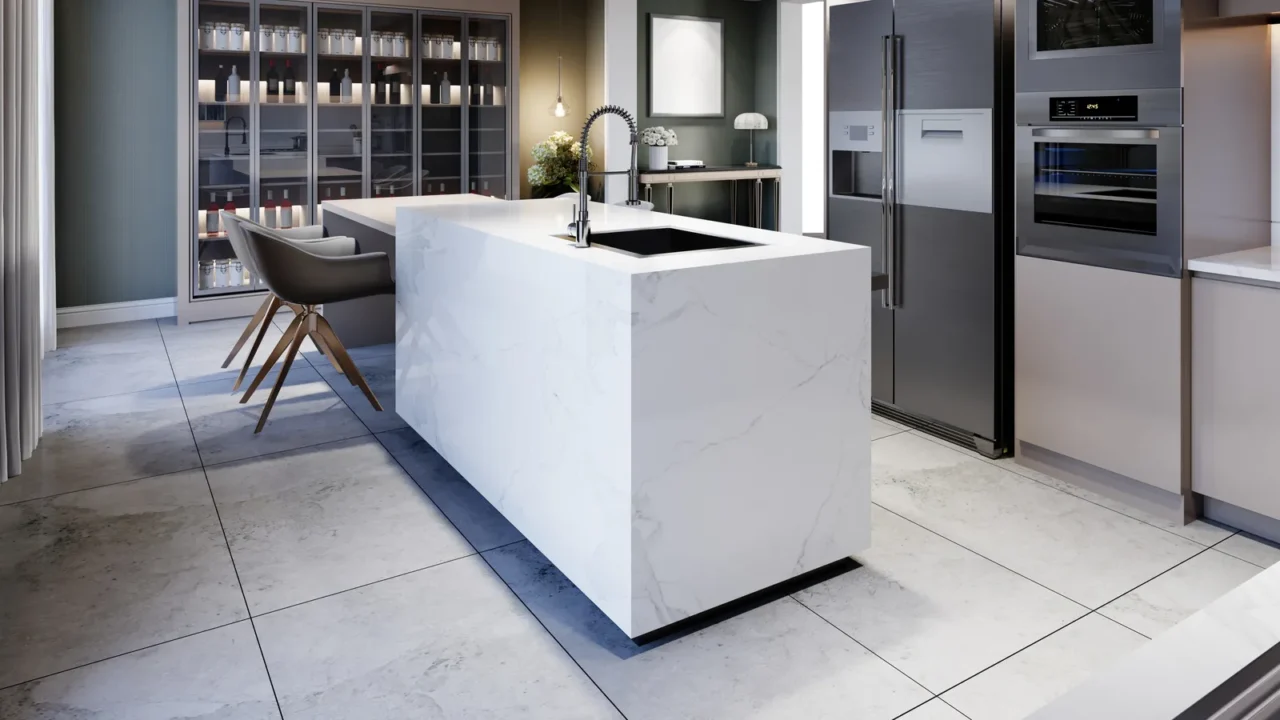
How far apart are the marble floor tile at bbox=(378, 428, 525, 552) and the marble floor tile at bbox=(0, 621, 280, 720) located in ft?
2.57

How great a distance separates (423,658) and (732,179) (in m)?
6.12

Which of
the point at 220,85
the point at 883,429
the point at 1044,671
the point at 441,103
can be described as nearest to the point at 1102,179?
the point at 883,429

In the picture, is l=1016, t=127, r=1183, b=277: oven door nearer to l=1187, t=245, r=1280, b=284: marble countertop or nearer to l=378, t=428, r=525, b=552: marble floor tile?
l=1187, t=245, r=1280, b=284: marble countertop

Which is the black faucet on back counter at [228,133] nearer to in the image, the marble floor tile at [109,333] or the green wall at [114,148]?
the green wall at [114,148]

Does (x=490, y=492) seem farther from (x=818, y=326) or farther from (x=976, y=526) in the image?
(x=976, y=526)

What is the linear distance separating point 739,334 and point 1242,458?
1.64 meters

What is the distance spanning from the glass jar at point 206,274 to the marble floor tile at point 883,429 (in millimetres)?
4348

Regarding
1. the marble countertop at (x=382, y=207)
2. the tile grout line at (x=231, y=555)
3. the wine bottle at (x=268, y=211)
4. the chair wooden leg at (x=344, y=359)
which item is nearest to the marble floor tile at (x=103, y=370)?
the tile grout line at (x=231, y=555)

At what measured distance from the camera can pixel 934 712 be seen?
6.08 ft

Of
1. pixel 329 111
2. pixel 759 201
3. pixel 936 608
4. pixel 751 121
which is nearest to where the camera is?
pixel 936 608

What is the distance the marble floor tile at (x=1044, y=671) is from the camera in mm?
1873

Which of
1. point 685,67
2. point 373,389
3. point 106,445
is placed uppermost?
point 685,67

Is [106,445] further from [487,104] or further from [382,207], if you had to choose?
[487,104]

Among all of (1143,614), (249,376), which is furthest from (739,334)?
(249,376)
